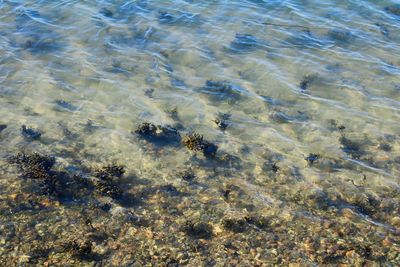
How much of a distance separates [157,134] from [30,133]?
4.43 m

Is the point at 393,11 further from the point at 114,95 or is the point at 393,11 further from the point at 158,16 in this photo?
the point at 114,95

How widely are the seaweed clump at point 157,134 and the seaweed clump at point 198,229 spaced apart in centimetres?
399

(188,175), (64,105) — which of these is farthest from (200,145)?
(64,105)

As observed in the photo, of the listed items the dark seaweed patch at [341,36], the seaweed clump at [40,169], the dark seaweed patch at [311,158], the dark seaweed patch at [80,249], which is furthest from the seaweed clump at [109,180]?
the dark seaweed patch at [341,36]

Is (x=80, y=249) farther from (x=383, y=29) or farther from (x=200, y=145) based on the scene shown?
(x=383, y=29)

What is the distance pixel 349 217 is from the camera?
36.4 feet

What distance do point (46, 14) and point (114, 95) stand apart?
9.64 metres

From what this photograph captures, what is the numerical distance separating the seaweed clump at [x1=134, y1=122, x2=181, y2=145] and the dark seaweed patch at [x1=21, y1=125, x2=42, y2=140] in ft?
11.1

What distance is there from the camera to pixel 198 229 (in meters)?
10.6

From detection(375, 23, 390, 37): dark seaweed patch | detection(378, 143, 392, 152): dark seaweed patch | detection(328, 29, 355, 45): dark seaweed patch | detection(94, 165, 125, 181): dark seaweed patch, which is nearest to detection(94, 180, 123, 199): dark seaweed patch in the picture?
detection(94, 165, 125, 181): dark seaweed patch

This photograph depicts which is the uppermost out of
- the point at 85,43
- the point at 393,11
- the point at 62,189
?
the point at 393,11

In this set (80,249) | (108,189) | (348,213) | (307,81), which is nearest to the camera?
(80,249)

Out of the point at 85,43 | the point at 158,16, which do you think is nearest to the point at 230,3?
the point at 158,16

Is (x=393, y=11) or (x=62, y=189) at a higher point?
(x=393, y=11)
